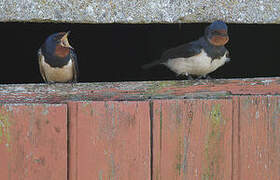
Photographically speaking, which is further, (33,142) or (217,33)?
(217,33)

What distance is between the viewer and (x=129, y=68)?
12.2ft

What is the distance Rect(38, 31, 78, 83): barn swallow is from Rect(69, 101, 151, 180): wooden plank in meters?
0.99

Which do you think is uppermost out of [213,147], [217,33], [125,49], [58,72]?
[217,33]

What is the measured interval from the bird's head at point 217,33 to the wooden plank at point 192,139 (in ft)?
1.26

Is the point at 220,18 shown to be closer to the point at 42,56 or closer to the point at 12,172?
the point at 12,172

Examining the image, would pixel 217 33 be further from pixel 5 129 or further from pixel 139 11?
pixel 5 129

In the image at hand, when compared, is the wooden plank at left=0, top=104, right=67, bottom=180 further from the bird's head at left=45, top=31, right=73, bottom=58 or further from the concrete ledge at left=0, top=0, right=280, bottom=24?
the bird's head at left=45, top=31, right=73, bottom=58

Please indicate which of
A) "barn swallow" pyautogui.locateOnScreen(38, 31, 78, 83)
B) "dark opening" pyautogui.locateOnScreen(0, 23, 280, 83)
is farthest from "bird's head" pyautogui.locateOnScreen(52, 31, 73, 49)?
"dark opening" pyautogui.locateOnScreen(0, 23, 280, 83)

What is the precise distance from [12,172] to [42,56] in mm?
1221

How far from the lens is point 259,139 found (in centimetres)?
167

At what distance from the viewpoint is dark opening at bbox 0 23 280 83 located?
290 centimetres

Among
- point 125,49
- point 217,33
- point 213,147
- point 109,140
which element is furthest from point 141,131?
point 125,49

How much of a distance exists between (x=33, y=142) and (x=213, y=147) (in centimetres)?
59

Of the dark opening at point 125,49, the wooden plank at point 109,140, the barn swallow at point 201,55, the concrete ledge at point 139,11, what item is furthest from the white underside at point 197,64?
the wooden plank at point 109,140
